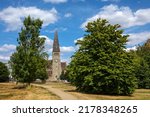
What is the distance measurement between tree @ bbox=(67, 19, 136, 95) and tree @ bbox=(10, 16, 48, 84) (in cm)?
1547

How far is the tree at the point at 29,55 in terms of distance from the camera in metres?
50.4

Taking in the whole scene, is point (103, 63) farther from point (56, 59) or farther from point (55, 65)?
point (56, 59)

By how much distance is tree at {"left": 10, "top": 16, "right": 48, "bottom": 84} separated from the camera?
50.4 metres

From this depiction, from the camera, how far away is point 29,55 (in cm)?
5097

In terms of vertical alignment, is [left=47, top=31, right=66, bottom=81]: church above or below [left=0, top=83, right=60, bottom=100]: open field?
above

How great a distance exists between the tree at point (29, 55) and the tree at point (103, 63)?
15469 millimetres

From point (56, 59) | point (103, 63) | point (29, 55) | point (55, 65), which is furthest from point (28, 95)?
point (56, 59)

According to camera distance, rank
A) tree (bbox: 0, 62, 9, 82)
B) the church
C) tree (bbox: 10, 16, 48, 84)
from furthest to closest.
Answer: the church < tree (bbox: 0, 62, 9, 82) < tree (bbox: 10, 16, 48, 84)

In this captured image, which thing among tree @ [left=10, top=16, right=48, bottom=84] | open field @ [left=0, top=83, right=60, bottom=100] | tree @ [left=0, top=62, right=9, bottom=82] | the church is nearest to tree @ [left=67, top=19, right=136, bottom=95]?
open field @ [left=0, top=83, right=60, bottom=100]

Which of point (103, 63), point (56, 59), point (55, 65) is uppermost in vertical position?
point (56, 59)

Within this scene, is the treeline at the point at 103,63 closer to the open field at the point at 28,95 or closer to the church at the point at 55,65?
the open field at the point at 28,95

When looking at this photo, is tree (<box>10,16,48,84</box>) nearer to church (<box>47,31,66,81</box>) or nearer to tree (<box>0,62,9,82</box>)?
tree (<box>0,62,9,82</box>)

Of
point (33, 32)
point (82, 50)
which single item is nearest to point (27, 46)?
point (33, 32)

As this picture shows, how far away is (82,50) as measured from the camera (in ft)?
119
